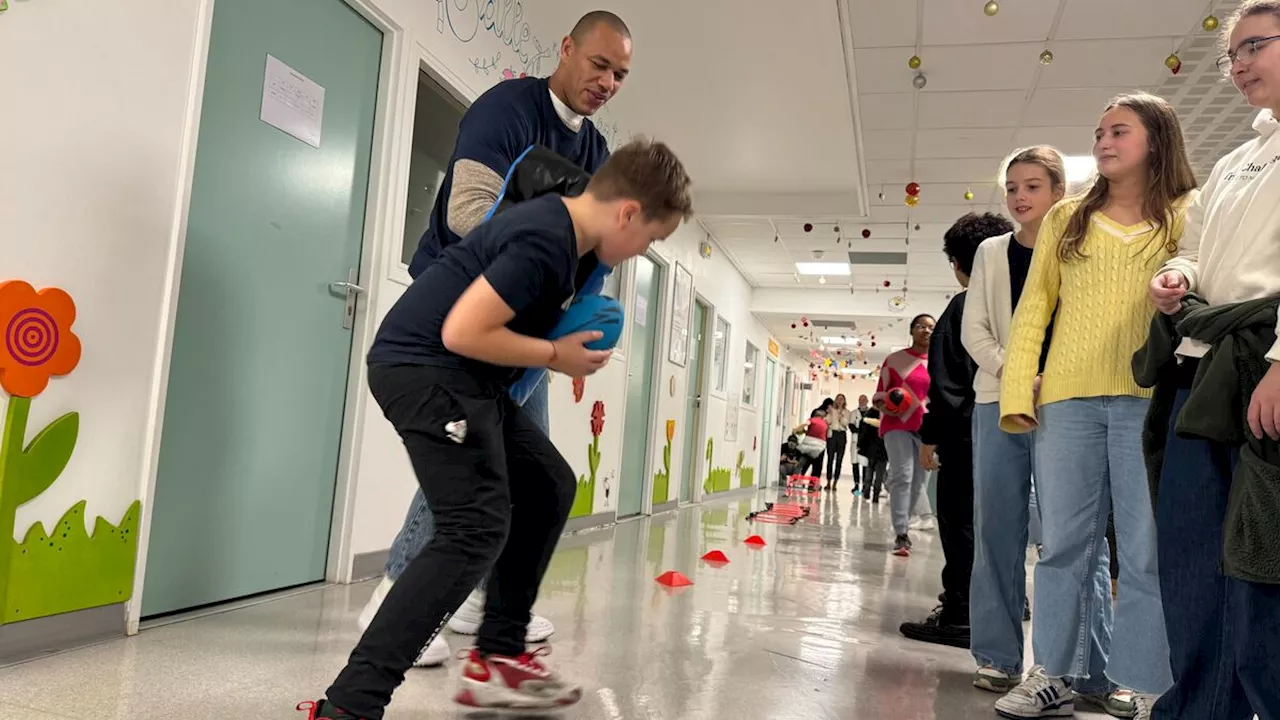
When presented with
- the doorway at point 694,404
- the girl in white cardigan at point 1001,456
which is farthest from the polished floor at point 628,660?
the doorway at point 694,404

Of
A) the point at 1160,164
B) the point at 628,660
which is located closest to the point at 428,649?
the point at 628,660

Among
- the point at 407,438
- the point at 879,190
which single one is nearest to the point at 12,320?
the point at 407,438

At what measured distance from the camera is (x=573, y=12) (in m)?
4.29

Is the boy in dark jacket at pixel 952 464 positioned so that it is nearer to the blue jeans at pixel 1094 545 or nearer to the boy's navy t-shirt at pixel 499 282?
the blue jeans at pixel 1094 545

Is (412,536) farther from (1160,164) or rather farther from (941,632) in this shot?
(1160,164)

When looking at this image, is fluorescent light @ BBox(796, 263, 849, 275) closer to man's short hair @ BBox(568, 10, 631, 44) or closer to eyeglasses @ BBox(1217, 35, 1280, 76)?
man's short hair @ BBox(568, 10, 631, 44)

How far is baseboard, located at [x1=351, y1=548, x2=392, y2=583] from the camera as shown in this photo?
2889 millimetres

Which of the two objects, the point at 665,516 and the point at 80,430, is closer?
the point at 80,430

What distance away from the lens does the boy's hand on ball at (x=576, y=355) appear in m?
1.30

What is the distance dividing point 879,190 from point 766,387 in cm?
733

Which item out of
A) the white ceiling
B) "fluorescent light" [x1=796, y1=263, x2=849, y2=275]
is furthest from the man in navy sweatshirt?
"fluorescent light" [x1=796, y1=263, x2=849, y2=275]

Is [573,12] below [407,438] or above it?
above

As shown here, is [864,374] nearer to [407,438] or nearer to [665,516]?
[665,516]

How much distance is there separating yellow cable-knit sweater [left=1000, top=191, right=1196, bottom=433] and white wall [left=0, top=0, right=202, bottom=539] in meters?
2.06
